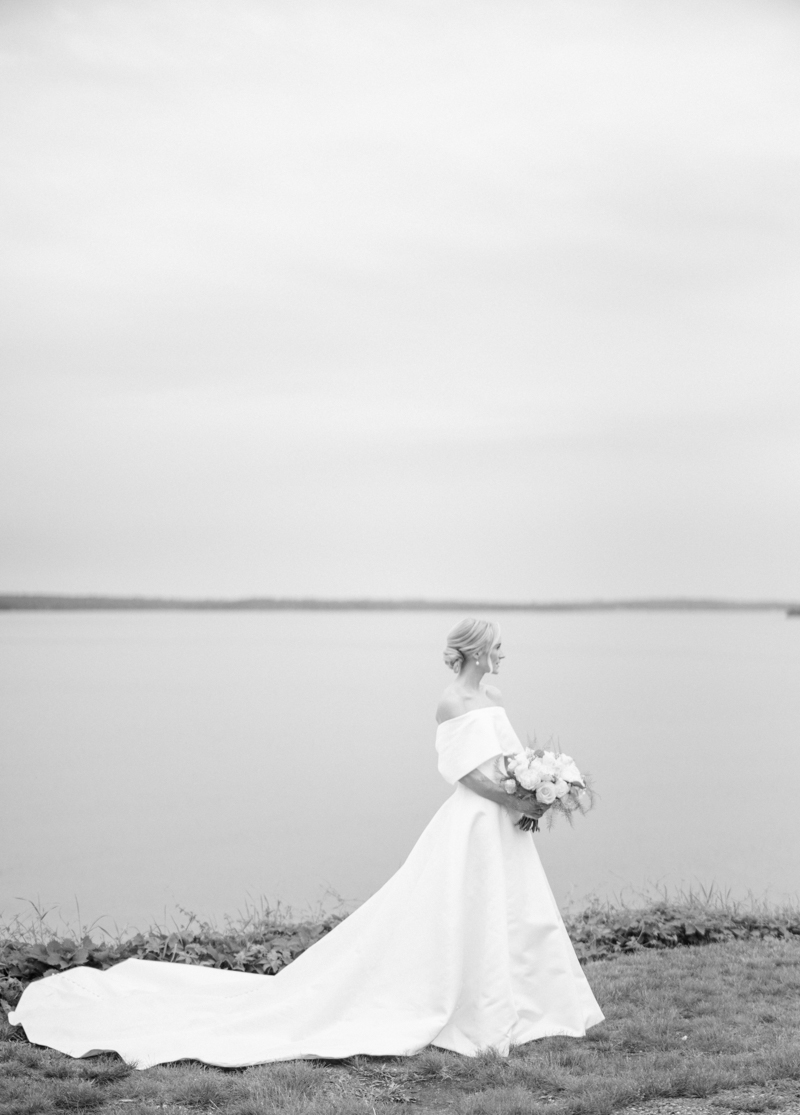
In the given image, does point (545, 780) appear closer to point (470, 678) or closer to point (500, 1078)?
point (470, 678)

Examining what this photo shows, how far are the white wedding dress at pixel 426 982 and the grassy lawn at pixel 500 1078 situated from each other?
0.14m

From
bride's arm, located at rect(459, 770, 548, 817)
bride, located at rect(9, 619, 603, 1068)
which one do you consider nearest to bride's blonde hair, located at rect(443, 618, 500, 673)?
bride, located at rect(9, 619, 603, 1068)

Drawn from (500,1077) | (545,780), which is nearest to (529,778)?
(545,780)

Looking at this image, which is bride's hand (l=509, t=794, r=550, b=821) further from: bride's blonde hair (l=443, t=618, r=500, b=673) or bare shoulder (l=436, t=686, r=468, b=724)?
bride's blonde hair (l=443, t=618, r=500, b=673)

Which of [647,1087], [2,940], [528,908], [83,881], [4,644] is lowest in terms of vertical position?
[4,644]

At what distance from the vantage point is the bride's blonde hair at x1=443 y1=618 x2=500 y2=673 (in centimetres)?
623

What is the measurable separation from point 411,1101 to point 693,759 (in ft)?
79.5

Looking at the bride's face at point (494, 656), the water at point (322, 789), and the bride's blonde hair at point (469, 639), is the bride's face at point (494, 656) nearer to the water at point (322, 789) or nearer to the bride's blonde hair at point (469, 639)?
the bride's blonde hair at point (469, 639)

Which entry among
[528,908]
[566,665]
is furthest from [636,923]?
[566,665]

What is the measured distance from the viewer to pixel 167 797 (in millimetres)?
22969

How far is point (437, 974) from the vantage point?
590 centimetres

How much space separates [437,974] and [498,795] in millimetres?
1031

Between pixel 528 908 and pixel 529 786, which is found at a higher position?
pixel 529 786

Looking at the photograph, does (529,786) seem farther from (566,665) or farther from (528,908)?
(566,665)
